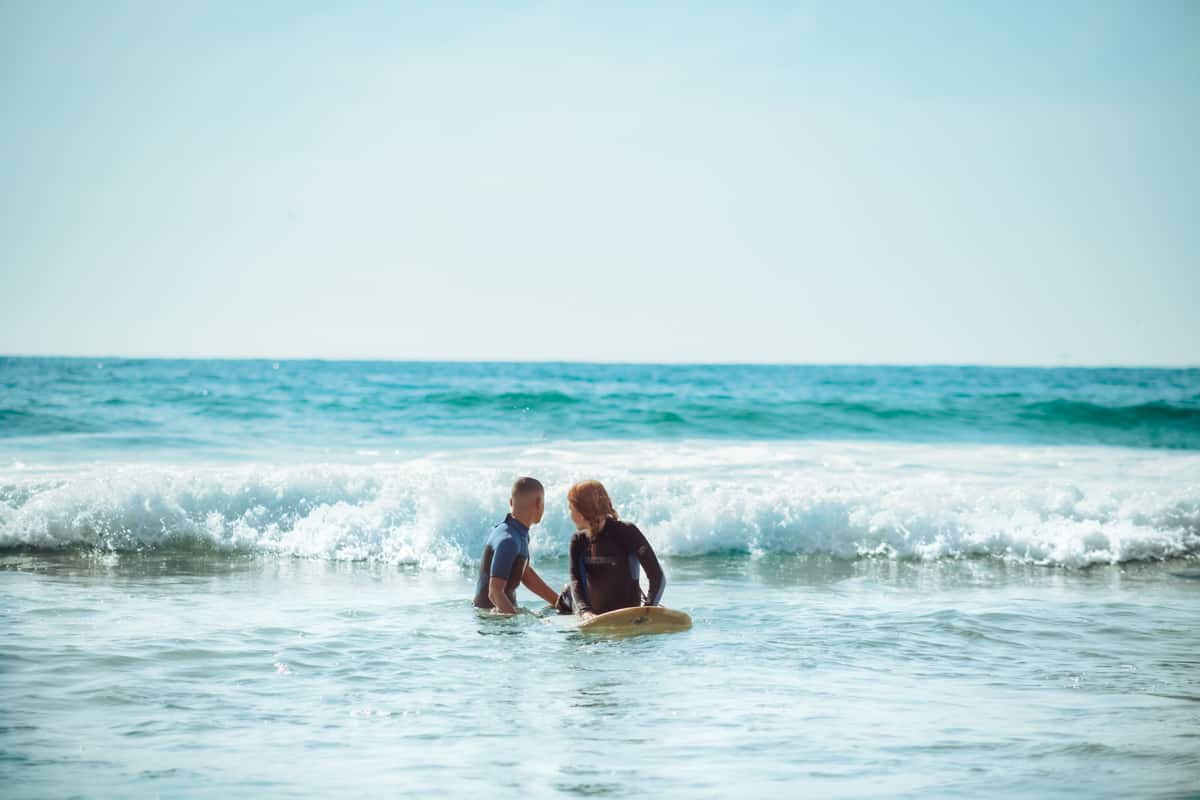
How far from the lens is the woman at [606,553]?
324 inches

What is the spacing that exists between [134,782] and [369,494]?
1006 centimetres

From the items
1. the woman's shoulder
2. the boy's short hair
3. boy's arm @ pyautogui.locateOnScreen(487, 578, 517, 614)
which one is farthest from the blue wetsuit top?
the woman's shoulder

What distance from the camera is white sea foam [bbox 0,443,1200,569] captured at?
13.4 meters

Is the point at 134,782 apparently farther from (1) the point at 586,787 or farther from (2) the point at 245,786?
(1) the point at 586,787

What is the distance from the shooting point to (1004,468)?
19562mm

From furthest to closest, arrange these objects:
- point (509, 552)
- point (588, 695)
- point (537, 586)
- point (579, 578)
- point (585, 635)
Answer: point (537, 586), point (509, 552), point (579, 578), point (585, 635), point (588, 695)

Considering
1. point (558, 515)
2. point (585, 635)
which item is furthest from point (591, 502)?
point (558, 515)

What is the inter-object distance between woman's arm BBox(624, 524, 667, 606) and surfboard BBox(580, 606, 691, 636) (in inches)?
3.7

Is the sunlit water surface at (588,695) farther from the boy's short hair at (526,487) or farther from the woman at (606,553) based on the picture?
the boy's short hair at (526,487)

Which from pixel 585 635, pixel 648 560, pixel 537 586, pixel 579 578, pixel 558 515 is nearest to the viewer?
pixel 648 560

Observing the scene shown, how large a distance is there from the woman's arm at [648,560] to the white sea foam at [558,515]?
196 inches

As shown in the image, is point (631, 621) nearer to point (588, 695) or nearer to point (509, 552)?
point (509, 552)

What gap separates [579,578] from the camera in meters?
8.44

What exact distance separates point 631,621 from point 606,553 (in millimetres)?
559
